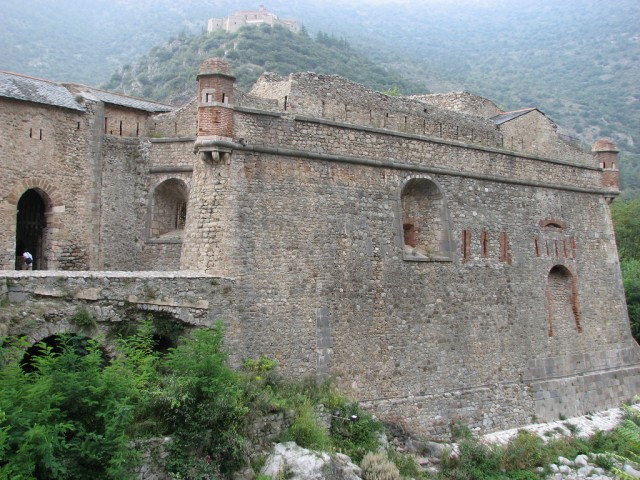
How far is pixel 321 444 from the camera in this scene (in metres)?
12.7

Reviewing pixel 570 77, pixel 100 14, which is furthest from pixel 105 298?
pixel 100 14

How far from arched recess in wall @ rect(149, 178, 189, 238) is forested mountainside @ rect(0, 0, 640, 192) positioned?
2893cm

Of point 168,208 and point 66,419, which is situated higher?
A: point 168,208

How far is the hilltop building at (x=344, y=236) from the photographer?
47.5ft

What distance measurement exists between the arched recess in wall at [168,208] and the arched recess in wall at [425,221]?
23.4 feet

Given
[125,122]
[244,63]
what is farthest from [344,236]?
[244,63]

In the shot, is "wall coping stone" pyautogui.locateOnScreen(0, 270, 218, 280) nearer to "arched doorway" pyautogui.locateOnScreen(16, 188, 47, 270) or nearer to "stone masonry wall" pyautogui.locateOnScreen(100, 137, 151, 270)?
"stone masonry wall" pyautogui.locateOnScreen(100, 137, 151, 270)

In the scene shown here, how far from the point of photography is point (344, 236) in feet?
52.1

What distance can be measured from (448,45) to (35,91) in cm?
9589

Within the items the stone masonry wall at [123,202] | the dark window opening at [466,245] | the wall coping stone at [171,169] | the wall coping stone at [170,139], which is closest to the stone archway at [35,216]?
the stone masonry wall at [123,202]

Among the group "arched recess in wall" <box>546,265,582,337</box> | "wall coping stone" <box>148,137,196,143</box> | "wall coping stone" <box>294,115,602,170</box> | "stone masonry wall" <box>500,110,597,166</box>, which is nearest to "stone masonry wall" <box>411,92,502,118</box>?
"stone masonry wall" <box>500,110,597,166</box>

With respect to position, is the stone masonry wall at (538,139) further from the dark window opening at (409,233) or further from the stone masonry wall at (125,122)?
the stone masonry wall at (125,122)

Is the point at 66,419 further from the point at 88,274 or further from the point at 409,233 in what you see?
the point at 409,233

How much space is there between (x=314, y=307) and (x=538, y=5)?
443 feet
